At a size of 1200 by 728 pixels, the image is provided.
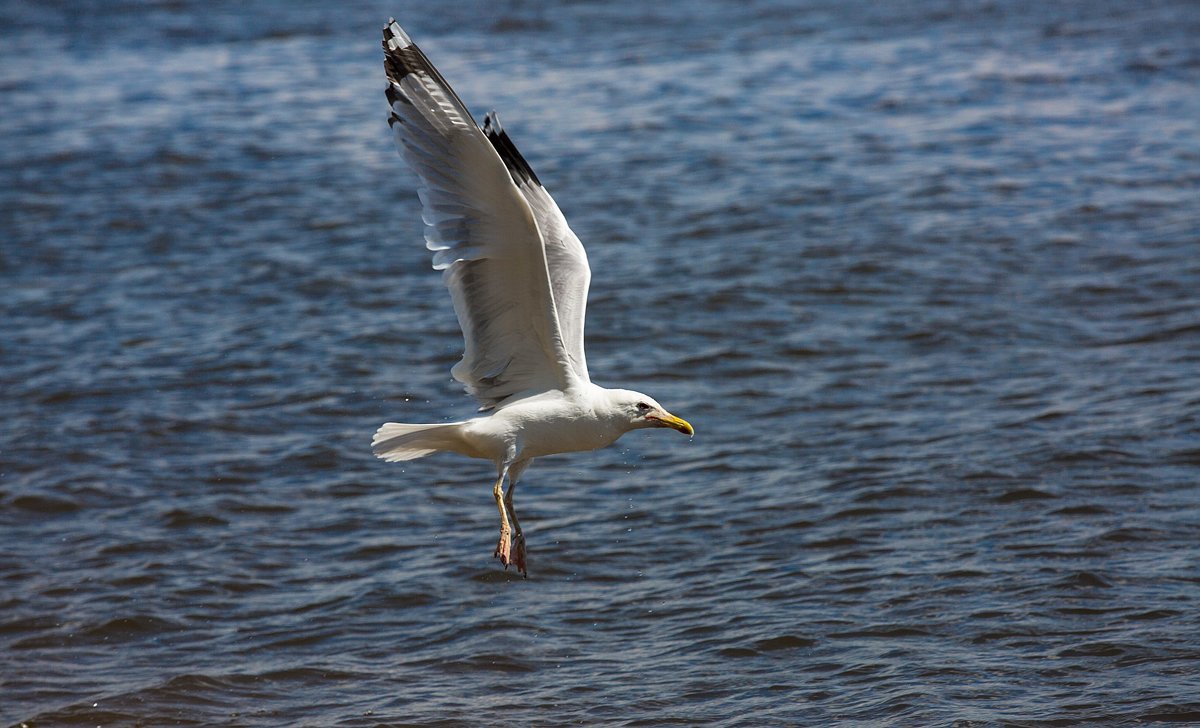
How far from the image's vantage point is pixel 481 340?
6098mm

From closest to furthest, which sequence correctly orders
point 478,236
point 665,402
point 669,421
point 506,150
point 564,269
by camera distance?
point 478,236
point 506,150
point 669,421
point 564,269
point 665,402

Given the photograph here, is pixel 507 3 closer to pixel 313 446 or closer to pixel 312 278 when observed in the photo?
pixel 312 278

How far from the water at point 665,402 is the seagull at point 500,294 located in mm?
1043

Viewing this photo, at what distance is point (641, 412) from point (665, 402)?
3.22 meters

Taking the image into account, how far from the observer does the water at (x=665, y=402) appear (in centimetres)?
627

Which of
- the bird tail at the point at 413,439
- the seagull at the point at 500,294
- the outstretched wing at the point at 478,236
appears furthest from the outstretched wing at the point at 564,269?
the bird tail at the point at 413,439

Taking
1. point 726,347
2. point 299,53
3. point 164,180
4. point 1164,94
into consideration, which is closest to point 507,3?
point 299,53

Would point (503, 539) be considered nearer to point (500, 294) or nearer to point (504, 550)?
point (504, 550)

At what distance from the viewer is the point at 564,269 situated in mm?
6344

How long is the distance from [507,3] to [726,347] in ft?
41.3

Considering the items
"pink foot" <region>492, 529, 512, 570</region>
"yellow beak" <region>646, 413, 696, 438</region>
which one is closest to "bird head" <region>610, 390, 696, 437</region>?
"yellow beak" <region>646, 413, 696, 438</region>

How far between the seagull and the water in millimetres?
1043

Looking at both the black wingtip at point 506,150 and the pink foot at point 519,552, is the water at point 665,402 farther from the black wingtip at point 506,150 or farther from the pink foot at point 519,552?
the black wingtip at point 506,150

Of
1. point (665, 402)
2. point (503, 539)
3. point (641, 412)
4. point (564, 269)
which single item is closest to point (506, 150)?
point (564, 269)
